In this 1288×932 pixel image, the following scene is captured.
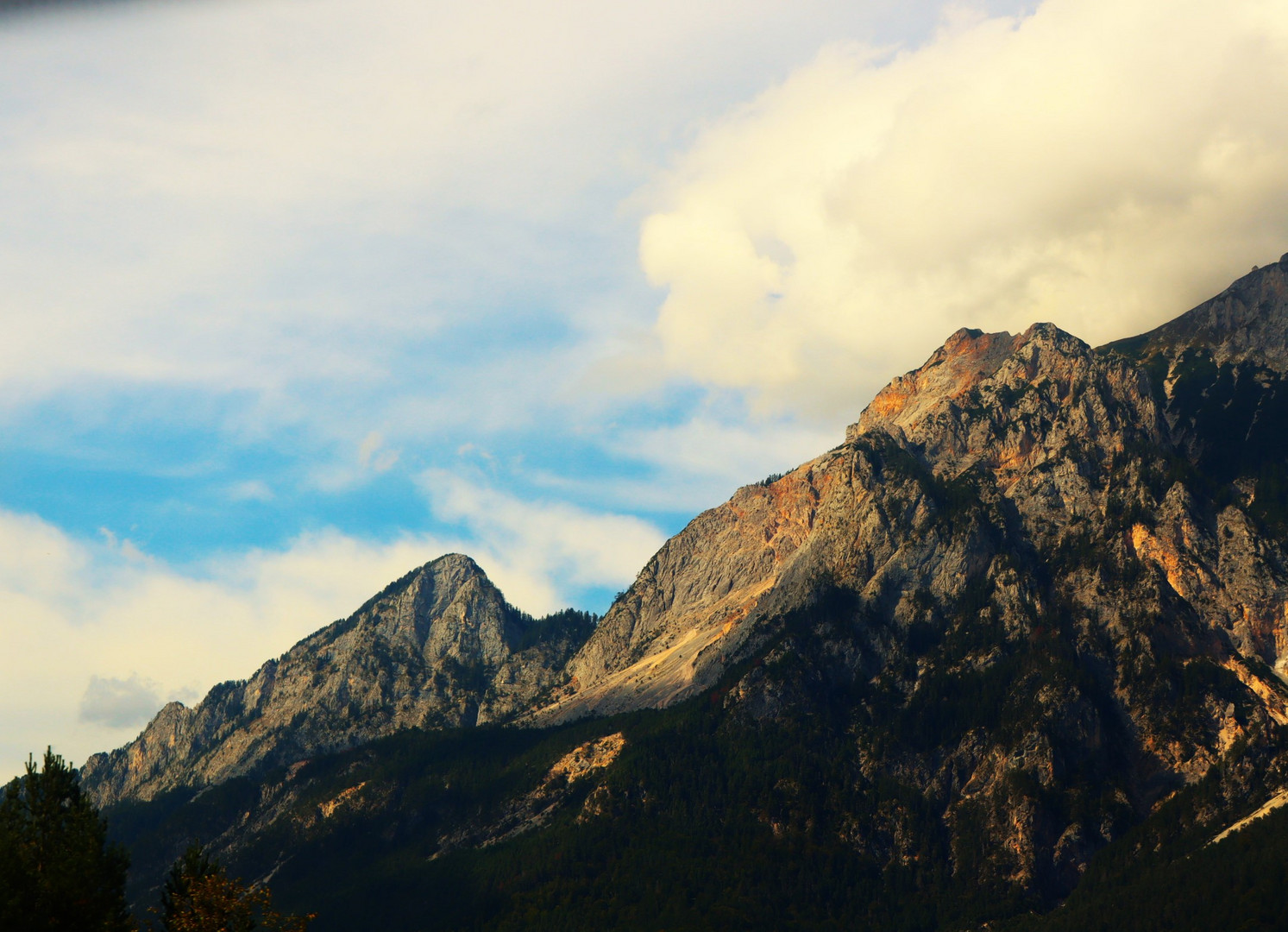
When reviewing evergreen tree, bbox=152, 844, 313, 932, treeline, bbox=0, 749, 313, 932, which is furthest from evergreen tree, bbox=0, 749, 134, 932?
evergreen tree, bbox=152, 844, 313, 932

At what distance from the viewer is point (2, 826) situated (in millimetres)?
93125

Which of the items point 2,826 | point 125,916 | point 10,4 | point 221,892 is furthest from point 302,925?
point 10,4

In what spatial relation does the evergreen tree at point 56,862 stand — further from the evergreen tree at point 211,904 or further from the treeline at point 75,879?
the evergreen tree at point 211,904

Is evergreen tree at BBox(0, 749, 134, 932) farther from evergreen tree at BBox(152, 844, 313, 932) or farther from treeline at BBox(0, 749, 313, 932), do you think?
evergreen tree at BBox(152, 844, 313, 932)

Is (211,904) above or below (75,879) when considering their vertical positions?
below

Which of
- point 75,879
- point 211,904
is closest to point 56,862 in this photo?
point 75,879

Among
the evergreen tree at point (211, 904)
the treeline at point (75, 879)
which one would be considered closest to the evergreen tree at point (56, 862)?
the treeline at point (75, 879)

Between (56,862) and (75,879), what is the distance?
10.2 feet

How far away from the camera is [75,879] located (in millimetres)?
90938

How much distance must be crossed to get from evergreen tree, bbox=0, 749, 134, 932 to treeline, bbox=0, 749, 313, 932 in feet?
0.21

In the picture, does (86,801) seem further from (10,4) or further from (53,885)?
(10,4)

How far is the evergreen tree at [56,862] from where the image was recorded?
88000 millimetres

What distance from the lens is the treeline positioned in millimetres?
89000

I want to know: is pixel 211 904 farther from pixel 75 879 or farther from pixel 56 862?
pixel 56 862
